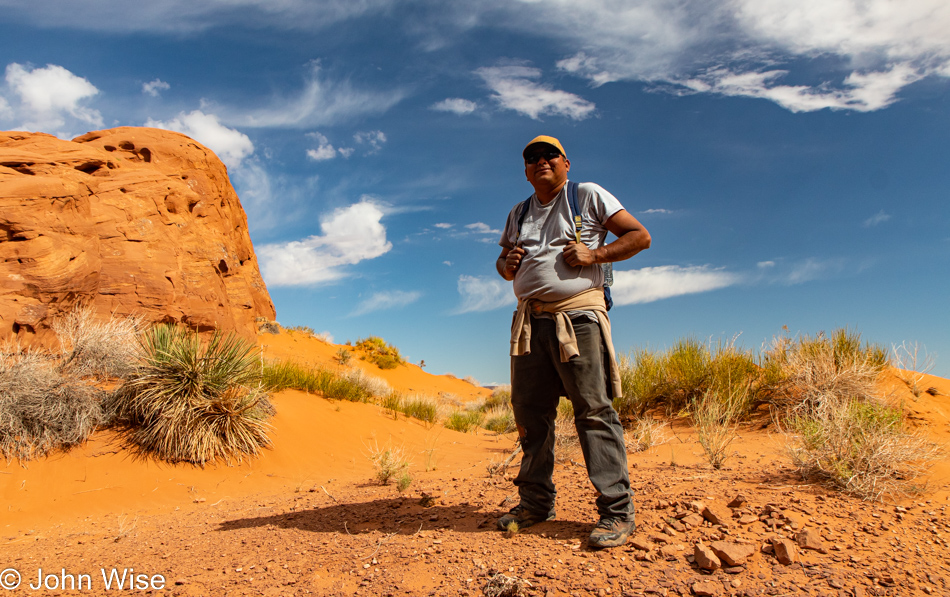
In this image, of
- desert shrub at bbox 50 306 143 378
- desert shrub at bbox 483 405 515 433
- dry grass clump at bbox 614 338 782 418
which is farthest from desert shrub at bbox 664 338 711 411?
desert shrub at bbox 50 306 143 378

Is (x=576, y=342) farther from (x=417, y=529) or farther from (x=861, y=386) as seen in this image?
(x=861, y=386)

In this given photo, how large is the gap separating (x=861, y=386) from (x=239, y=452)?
8.54 m

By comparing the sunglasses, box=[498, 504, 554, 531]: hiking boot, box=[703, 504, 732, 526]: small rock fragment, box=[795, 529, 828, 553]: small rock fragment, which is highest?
the sunglasses

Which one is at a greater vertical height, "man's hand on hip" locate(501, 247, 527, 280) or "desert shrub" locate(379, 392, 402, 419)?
"man's hand on hip" locate(501, 247, 527, 280)

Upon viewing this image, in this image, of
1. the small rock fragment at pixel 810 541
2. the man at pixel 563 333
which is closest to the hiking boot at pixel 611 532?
the man at pixel 563 333

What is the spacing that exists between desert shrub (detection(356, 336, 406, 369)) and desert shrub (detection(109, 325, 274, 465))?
17203mm

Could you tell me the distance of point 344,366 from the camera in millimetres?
20344

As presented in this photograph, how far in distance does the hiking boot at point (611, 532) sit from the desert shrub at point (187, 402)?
5.95 metres

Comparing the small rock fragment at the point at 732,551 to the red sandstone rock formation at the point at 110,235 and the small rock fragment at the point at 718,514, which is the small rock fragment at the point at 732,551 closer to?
the small rock fragment at the point at 718,514

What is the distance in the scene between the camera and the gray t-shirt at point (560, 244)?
3.31 meters

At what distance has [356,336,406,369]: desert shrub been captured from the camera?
984 inches

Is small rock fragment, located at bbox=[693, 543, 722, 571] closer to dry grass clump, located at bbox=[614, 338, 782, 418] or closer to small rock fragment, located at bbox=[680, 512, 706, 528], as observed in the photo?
small rock fragment, located at bbox=[680, 512, 706, 528]

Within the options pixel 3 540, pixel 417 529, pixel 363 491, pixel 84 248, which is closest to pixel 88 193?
pixel 84 248

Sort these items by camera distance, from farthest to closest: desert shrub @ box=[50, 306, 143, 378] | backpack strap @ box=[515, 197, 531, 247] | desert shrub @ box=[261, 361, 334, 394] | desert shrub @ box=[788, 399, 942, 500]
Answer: desert shrub @ box=[261, 361, 334, 394] → desert shrub @ box=[50, 306, 143, 378] → desert shrub @ box=[788, 399, 942, 500] → backpack strap @ box=[515, 197, 531, 247]
